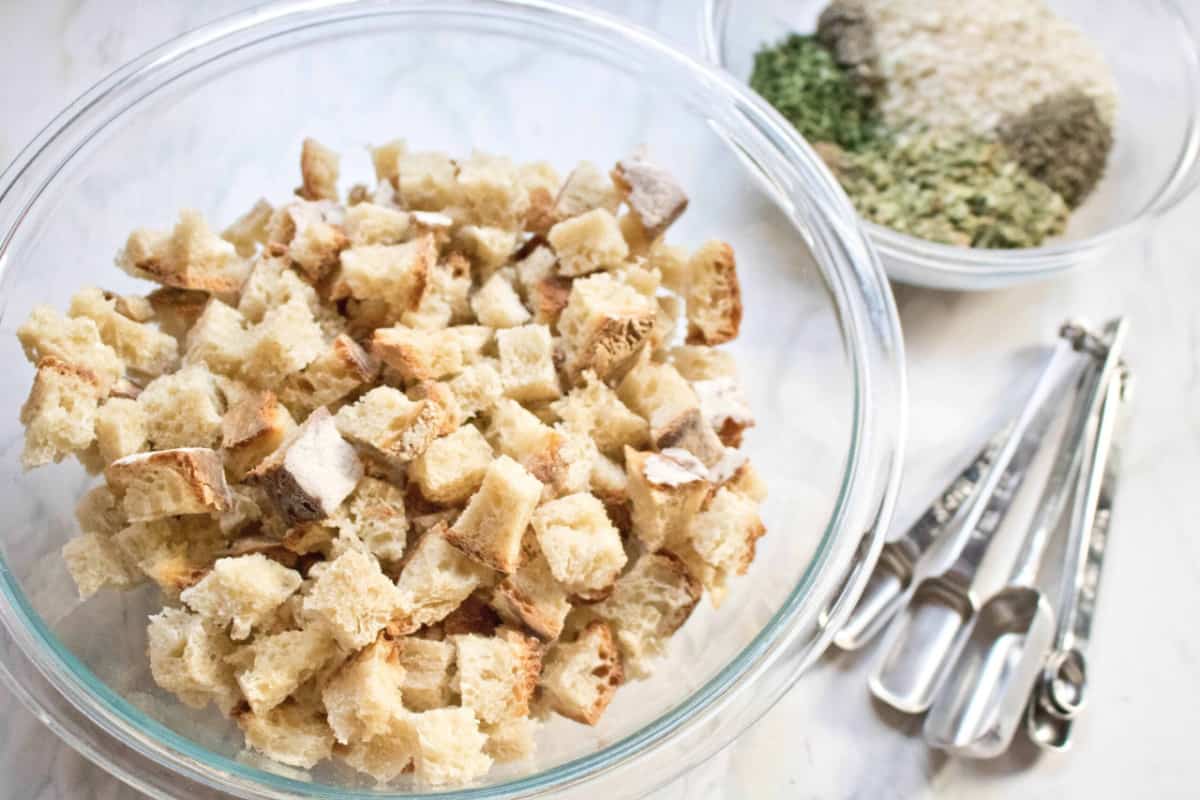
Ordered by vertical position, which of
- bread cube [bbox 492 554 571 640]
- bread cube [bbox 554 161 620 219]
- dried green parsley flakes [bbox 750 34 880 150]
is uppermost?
dried green parsley flakes [bbox 750 34 880 150]

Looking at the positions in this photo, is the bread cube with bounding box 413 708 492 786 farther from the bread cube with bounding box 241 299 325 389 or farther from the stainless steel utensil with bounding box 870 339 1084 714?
the stainless steel utensil with bounding box 870 339 1084 714

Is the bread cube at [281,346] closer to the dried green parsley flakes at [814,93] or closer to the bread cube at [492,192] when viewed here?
the bread cube at [492,192]

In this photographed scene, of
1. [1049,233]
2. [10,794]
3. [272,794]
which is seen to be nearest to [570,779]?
[272,794]

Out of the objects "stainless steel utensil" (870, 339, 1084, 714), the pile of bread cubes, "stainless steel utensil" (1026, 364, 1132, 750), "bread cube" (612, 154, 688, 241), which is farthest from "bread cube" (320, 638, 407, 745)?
"stainless steel utensil" (1026, 364, 1132, 750)

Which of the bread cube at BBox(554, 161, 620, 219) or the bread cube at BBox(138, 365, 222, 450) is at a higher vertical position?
the bread cube at BBox(554, 161, 620, 219)

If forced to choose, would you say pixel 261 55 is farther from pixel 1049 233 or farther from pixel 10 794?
pixel 1049 233

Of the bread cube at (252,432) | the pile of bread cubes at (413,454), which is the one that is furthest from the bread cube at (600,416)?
the bread cube at (252,432)

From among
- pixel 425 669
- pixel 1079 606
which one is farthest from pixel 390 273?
pixel 1079 606
